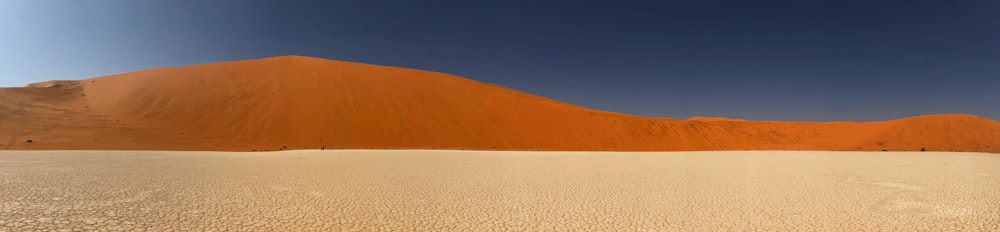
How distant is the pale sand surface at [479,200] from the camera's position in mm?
5270

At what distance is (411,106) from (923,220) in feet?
90.4

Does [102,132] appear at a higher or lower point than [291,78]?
lower

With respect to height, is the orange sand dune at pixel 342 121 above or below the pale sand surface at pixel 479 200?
above

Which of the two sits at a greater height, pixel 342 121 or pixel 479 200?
pixel 342 121

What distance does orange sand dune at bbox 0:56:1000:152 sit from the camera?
77.5 feet

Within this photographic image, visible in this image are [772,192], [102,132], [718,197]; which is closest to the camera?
[718,197]

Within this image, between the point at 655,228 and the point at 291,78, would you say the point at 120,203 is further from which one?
the point at 291,78

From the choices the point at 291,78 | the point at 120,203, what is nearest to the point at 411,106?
the point at 291,78

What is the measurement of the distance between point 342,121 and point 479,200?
71.9 feet

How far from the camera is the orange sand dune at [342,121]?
2361 centimetres

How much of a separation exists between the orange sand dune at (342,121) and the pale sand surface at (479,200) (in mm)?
14053

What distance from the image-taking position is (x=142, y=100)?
27859mm

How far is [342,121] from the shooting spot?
1064 inches

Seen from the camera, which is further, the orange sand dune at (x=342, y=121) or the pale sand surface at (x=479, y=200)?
the orange sand dune at (x=342, y=121)
